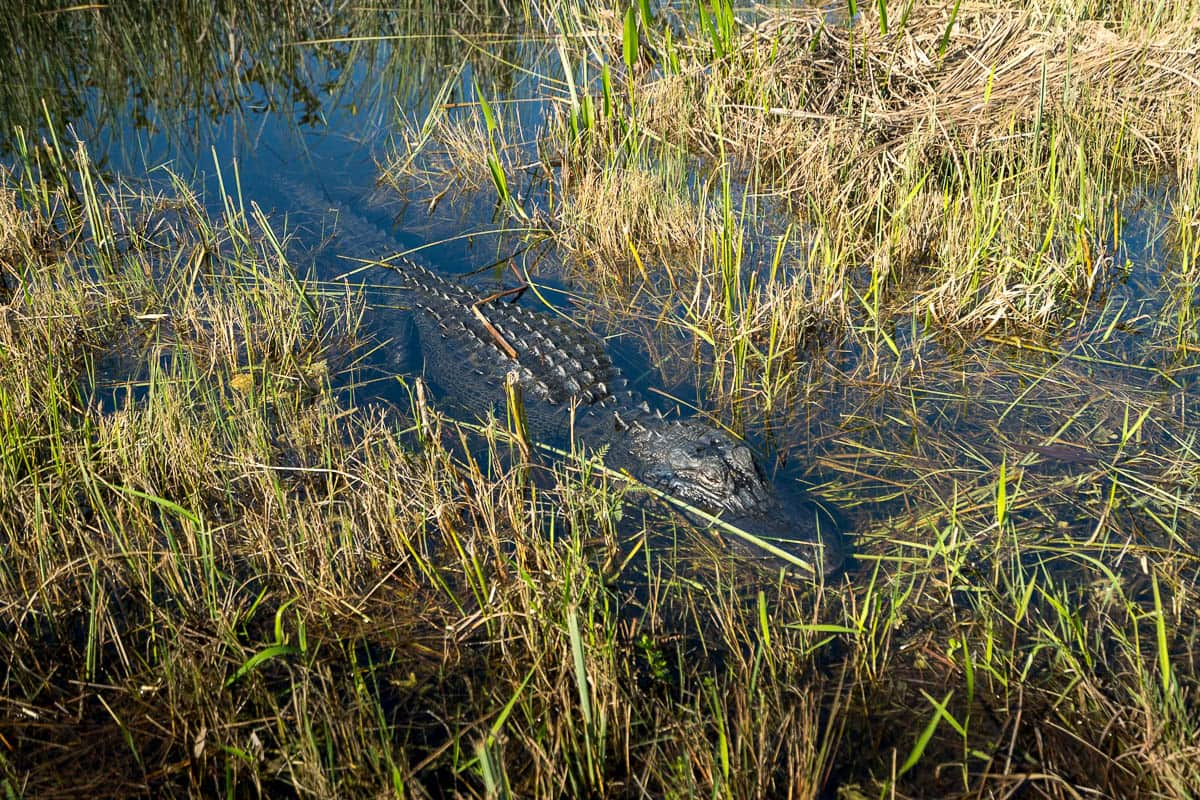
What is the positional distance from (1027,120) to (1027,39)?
0.56 metres

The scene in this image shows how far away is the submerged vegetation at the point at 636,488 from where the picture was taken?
1.88 metres

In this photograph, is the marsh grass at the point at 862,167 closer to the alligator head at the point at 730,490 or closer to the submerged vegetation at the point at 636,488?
the submerged vegetation at the point at 636,488

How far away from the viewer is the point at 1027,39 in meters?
4.51

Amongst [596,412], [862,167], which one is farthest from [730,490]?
[862,167]

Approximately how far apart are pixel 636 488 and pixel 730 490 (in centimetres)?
29

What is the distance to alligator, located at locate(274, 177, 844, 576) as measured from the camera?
271 centimetres

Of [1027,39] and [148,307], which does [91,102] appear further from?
[1027,39]

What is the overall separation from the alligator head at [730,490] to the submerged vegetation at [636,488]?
98mm

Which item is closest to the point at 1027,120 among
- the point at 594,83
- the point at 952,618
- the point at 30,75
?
the point at 594,83

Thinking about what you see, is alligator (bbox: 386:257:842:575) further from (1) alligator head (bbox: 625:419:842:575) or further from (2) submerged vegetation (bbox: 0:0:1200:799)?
(2) submerged vegetation (bbox: 0:0:1200:799)

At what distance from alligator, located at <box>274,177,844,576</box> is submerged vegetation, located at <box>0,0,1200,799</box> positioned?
120mm

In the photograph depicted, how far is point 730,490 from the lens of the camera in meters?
2.82

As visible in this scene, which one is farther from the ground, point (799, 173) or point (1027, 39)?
point (1027, 39)

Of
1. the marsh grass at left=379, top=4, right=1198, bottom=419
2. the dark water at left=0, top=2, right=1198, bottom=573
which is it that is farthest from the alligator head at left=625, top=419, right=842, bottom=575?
the marsh grass at left=379, top=4, right=1198, bottom=419
